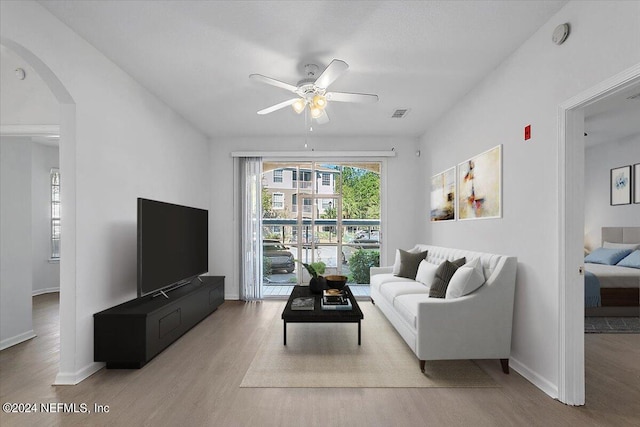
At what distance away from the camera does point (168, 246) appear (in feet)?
12.3

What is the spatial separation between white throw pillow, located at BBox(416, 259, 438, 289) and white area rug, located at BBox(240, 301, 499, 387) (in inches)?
27.5

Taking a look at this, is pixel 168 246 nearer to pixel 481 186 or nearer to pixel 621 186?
pixel 481 186

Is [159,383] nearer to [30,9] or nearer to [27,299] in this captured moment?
[27,299]

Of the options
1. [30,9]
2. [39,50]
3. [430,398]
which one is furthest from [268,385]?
[30,9]

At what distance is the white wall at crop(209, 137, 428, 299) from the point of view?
5.81 meters

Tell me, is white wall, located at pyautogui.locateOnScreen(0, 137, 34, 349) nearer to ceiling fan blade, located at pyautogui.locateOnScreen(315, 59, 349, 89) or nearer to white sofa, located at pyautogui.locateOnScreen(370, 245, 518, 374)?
ceiling fan blade, located at pyautogui.locateOnScreen(315, 59, 349, 89)

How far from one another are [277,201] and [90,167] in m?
3.52

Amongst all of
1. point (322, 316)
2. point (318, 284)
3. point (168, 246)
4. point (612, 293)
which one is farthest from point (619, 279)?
point (168, 246)

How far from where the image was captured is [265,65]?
3223 millimetres

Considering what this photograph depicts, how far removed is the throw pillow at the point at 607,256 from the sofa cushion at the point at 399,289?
3333 mm

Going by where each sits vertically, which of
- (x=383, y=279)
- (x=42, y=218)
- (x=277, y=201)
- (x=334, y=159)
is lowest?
(x=383, y=279)

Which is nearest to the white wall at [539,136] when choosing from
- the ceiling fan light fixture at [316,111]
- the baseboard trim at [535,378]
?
the baseboard trim at [535,378]

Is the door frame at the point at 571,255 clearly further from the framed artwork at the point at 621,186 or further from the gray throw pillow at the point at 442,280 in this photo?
the framed artwork at the point at 621,186

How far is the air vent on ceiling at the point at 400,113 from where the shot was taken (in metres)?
4.52
